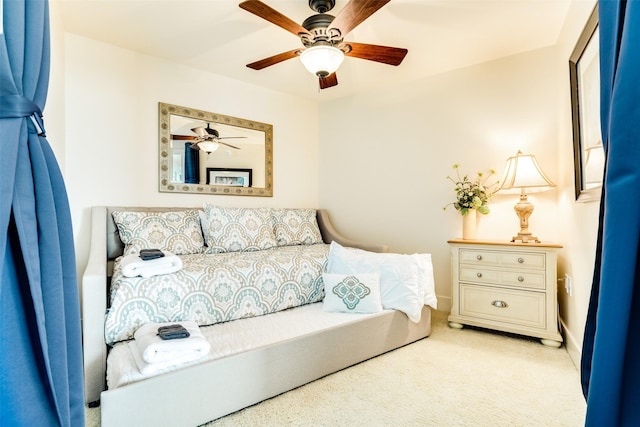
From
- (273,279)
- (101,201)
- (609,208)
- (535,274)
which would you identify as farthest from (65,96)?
(535,274)

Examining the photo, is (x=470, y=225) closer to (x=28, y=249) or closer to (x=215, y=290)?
(x=215, y=290)

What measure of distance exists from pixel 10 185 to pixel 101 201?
2.50 metres

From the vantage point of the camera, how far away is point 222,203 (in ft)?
12.1

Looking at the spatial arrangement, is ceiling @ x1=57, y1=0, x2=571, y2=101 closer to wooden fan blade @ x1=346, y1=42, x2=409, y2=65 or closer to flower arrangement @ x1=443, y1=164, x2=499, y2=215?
wooden fan blade @ x1=346, y1=42, x2=409, y2=65

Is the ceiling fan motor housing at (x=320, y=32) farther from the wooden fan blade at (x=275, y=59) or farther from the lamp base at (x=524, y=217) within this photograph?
the lamp base at (x=524, y=217)

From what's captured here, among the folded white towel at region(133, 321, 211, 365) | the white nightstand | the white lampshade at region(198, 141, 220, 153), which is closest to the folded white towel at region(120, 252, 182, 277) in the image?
the folded white towel at region(133, 321, 211, 365)

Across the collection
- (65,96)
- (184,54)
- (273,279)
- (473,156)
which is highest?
(184,54)

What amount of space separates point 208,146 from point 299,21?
1.55m

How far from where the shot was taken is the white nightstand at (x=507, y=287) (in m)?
2.53

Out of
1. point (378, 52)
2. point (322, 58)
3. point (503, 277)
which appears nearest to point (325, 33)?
point (322, 58)

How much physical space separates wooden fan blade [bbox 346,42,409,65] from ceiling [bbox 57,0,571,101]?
0.83 ft

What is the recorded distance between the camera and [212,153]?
3.57 metres

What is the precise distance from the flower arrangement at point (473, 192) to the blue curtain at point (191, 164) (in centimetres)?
249

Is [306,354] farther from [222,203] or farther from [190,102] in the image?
[190,102]
